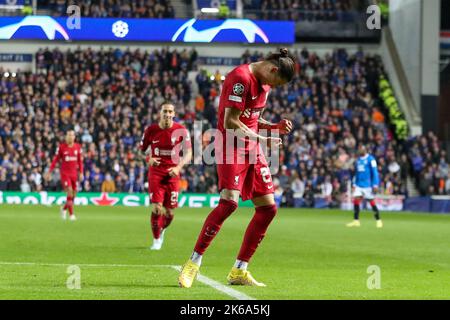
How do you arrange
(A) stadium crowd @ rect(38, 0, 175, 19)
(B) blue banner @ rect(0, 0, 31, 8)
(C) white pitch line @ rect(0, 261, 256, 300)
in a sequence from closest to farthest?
1. (C) white pitch line @ rect(0, 261, 256, 300)
2. (B) blue banner @ rect(0, 0, 31, 8)
3. (A) stadium crowd @ rect(38, 0, 175, 19)

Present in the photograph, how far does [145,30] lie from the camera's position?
47531 mm

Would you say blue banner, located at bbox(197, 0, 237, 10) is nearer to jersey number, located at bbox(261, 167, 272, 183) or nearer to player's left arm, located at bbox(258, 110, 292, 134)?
player's left arm, located at bbox(258, 110, 292, 134)

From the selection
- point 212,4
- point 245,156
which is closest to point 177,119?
point 212,4

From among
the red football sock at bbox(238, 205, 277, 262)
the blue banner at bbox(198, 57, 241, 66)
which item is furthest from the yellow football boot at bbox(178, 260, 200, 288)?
the blue banner at bbox(198, 57, 241, 66)

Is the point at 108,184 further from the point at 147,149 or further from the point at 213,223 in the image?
the point at 213,223

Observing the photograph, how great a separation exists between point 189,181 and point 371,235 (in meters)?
19.3

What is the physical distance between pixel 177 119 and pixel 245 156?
34257 mm

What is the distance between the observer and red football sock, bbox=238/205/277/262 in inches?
438

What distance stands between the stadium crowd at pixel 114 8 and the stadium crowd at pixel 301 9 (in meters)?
4.45

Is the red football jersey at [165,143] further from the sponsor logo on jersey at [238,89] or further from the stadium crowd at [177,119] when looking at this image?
the stadium crowd at [177,119]

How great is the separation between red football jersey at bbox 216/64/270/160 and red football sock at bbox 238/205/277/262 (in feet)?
2.29

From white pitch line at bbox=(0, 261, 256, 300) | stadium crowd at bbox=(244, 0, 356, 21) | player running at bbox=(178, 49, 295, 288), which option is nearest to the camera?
white pitch line at bbox=(0, 261, 256, 300)
